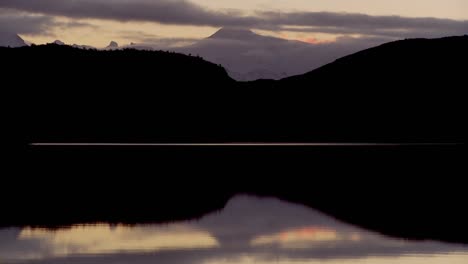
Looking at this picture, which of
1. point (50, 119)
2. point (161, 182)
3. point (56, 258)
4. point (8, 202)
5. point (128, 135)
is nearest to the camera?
point (56, 258)

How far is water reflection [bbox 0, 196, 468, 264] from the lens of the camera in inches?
1048

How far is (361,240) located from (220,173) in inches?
1209

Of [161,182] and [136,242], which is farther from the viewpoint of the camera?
[161,182]

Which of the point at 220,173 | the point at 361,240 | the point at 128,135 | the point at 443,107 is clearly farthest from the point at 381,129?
the point at 361,240

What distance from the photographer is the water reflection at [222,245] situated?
26.6m

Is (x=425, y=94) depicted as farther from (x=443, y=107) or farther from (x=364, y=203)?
(x=364, y=203)

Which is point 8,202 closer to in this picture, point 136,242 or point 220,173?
point 136,242

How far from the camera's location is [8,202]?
41844 mm

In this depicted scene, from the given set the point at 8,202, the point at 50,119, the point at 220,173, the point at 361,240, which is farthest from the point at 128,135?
the point at 361,240

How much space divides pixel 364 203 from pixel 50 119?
5590 inches

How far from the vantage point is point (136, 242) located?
2964 cm

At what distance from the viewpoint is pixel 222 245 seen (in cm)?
2931

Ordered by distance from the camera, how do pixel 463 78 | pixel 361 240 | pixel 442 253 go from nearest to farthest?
pixel 442 253 → pixel 361 240 → pixel 463 78

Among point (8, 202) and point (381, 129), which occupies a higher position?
point (8, 202)
